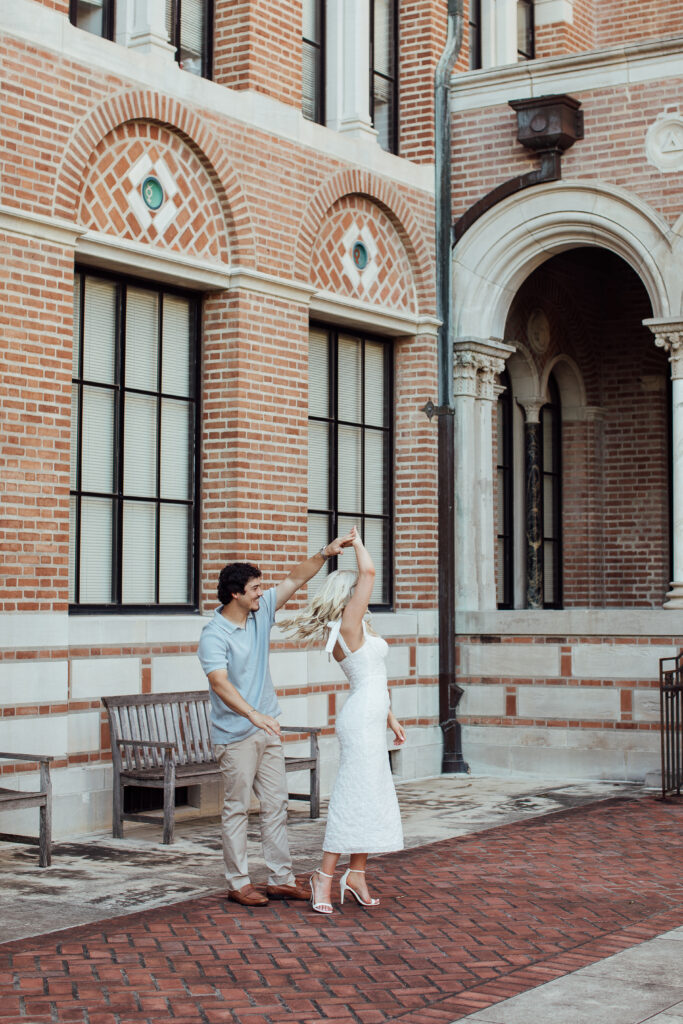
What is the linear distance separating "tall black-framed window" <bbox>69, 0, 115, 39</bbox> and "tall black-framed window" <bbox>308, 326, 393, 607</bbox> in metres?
3.03

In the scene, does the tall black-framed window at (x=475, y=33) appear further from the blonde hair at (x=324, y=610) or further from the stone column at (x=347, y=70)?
the blonde hair at (x=324, y=610)

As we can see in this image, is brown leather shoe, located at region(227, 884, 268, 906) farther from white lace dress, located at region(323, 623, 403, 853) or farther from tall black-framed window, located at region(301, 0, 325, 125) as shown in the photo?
tall black-framed window, located at region(301, 0, 325, 125)

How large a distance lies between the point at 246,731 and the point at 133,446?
377 centimetres

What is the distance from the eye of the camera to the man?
709 centimetres

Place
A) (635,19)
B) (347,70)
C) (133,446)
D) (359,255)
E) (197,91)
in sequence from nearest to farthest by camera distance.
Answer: (133,446)
(197,91)
(359,255)
(347,70)
(635,19)

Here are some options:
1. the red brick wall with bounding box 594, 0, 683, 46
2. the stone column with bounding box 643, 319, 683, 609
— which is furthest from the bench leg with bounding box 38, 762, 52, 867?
the red brick wall with bounding box 594, 0, 683, 46

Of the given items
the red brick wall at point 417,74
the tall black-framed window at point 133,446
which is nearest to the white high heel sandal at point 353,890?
the tall black-framed window at point 133,446

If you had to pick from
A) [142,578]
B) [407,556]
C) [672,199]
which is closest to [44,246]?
[142,578]

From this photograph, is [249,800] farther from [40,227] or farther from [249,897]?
[40,227]

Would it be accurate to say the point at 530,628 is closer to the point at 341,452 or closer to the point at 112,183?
the point at 341,452

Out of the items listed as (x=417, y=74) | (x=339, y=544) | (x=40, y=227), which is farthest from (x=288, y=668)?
(x=417, y=74)

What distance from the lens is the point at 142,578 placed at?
34.2 feet

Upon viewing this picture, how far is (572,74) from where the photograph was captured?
12711 mm

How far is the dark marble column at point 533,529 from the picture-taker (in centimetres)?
1531
